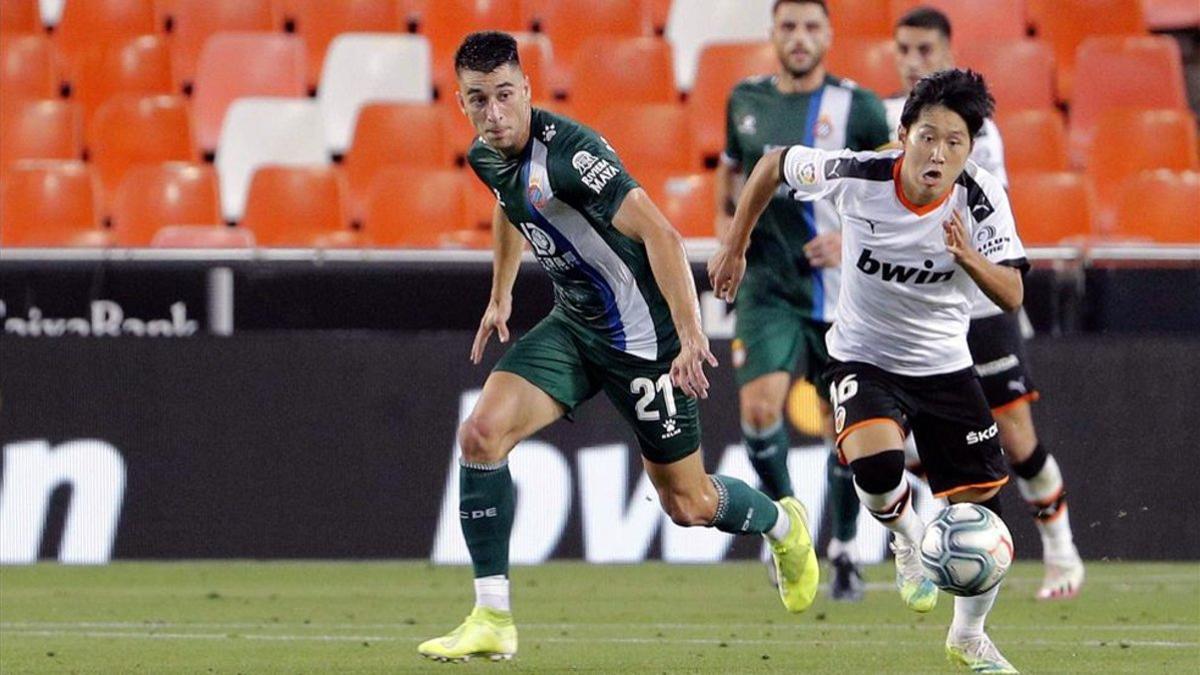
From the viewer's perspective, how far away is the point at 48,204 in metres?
13.3

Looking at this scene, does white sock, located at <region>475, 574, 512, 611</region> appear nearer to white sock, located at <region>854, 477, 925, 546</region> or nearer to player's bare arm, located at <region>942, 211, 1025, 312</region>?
white sock, located at <region>854, 477, 925, 546</region>

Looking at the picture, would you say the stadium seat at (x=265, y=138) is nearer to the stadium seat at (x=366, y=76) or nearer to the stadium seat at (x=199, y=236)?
the stadium seat at (x=366, y=76)

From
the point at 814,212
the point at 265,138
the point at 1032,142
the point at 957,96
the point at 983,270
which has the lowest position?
the point at 265,138

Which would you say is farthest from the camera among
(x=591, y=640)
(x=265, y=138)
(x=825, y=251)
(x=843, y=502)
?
(x=265, y=138)

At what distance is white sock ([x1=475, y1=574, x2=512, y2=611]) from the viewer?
24.1 ft

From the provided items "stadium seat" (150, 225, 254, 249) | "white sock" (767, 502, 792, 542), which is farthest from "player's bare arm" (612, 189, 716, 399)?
"stadium seat" (150, 225, 254, 249)

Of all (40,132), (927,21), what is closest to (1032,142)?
(927,21)

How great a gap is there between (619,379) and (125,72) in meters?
8.55

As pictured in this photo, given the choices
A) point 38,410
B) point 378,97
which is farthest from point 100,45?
point 38,410

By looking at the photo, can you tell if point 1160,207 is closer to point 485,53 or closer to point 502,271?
point 502,271

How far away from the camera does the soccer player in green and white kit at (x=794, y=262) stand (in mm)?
9797

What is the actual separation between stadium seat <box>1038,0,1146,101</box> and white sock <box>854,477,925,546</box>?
8129mm

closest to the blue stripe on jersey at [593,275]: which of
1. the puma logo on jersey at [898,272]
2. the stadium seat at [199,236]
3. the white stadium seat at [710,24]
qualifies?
the puma logo on jersey at [898,272]

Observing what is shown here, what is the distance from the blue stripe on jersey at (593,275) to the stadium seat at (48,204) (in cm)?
624
